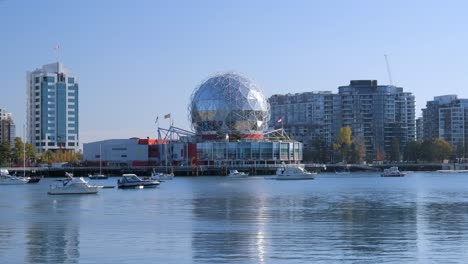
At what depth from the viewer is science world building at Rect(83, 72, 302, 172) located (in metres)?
186

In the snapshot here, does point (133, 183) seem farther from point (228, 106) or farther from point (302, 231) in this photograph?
point (228, 106)

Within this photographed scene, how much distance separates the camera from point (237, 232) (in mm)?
44344

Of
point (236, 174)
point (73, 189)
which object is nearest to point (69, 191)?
point (73, 189)

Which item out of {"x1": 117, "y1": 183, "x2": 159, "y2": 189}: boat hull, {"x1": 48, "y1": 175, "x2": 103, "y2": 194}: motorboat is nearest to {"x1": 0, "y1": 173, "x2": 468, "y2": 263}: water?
{"x1": 48, "y1": 175, "x2": 103, "y2": 194}: motorboat

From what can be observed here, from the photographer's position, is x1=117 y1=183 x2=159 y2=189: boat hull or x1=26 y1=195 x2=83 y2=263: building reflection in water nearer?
x1=26 y1=195 x2=83 y2=263: building reflection in water

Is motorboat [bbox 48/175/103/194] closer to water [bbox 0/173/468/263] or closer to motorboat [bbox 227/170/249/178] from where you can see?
water [bbox 0/173/468/263]

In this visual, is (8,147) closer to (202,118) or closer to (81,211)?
(202,118)

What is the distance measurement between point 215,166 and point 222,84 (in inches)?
713

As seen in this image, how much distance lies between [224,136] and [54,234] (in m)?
145

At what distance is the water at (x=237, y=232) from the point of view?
114 ft

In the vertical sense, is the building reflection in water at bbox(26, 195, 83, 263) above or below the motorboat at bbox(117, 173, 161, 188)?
below

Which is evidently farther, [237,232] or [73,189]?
[73,189]

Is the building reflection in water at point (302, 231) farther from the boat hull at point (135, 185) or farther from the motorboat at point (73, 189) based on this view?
the boat hull at point (135, 185)

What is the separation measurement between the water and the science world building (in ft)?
381
